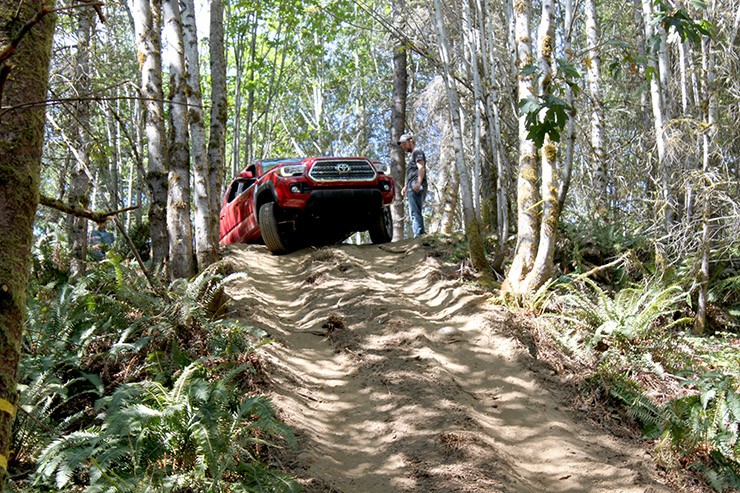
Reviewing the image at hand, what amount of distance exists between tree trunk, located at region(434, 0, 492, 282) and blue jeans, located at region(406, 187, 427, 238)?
12.1ft

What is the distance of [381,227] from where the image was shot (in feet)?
40.1

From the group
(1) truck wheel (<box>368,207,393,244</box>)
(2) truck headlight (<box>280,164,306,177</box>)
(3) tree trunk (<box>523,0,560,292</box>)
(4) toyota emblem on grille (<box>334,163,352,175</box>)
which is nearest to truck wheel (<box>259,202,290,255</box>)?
(2) truck headlight (<box>280,164,306,177</box>)

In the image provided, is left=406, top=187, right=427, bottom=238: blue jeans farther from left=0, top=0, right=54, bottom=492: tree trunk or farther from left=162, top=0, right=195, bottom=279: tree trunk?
left=0, top=0, right=54, bottom=492: tree trunk

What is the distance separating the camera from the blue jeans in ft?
41.8

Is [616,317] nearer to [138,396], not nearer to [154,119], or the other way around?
[138,396]

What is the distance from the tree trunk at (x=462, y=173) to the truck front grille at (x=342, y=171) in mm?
2674

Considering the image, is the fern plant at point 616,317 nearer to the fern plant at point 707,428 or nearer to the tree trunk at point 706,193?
the fern plant at point 707,428

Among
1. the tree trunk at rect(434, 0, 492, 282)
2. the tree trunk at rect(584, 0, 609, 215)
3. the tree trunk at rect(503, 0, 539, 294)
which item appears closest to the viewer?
the tree trunk at rect(503, 0, 539, 294)

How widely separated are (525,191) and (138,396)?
5245 mm

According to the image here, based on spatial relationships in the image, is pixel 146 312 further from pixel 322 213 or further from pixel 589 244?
pixel 589 244

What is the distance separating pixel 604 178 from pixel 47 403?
10.0 metres

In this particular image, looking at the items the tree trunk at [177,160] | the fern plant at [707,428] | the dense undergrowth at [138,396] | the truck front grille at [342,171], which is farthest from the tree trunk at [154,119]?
the fern plant at [707,428]

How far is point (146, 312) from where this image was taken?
21.2 feet

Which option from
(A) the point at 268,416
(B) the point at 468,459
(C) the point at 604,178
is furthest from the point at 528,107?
(C) the point at 604,178
